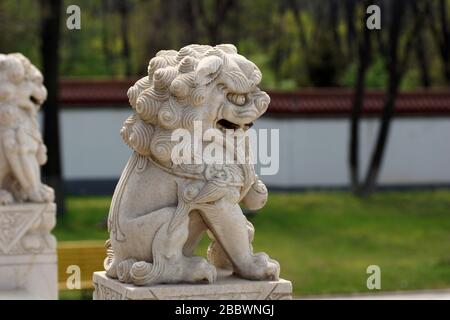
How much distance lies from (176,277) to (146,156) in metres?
0.57

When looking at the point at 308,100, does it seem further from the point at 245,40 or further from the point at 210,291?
the point at 210,291

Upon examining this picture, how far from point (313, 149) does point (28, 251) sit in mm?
12377

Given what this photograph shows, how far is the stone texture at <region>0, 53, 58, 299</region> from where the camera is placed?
407 inches

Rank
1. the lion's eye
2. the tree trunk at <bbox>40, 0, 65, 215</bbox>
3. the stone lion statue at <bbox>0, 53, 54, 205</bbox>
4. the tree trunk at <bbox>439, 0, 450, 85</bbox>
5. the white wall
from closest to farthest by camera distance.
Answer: the lion's eye → the stone lion statue at <bbox>0, 53, 54, 205</bbox> → the tree trunk at <bbox>40, 0, 65, 215</bbox> → the white wall → the tree trunk at <bbox>439, 0, 450, 85</bbox>

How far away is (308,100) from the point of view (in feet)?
72.0

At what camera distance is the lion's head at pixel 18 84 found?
10.4m

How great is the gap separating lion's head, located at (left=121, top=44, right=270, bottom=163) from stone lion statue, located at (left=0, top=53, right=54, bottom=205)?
14.2 feet

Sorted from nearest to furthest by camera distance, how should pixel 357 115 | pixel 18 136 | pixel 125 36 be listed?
pixel 18 136
pixel 357 115
pixel 125 36

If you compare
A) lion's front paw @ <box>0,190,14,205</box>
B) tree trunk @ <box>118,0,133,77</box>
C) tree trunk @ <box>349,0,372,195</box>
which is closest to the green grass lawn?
tree trunk @ <box>349,0,372,195</box>

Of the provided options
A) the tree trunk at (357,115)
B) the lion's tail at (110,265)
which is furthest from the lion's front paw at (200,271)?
the tree trunk at (357,115)

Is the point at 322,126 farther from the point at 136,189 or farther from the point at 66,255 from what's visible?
the point at 136,189

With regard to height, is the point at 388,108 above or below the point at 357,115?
above

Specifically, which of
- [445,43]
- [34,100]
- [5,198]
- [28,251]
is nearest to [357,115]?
[445,43]

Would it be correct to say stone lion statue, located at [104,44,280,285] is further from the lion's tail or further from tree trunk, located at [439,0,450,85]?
tree trunk, located at [439,0,450,85]
